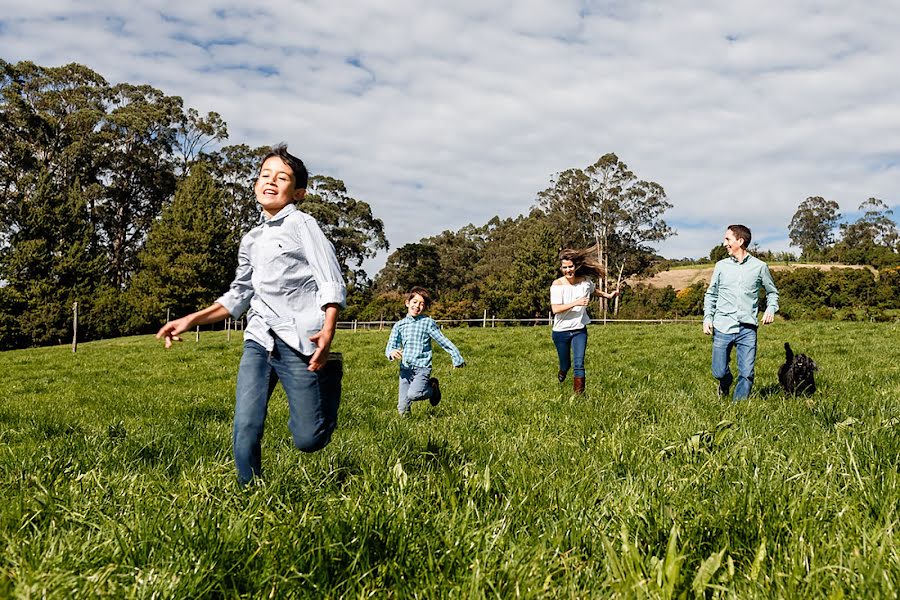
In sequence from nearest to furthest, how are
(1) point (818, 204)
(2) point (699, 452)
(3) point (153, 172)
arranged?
1. (2) point (699, 452)
2. (3) point (153, 172)
3. (1) point (818, 204)

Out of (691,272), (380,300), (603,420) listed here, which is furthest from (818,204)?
(603,420)

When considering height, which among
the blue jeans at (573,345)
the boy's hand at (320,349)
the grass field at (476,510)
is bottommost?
the grass field at (476,510)

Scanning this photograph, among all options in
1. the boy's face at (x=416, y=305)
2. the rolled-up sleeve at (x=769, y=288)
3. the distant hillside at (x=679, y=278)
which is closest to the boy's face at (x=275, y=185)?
the boy's face at (x=416, y=305)

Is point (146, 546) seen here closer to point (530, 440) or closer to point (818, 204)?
point (530, 440)

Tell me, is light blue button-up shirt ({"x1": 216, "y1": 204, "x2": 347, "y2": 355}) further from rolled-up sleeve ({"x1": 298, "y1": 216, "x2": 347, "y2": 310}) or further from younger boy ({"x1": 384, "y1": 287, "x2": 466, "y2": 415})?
younger boy ({"x1": 384, "y1": 287, "x2": 466, "y2": 415})

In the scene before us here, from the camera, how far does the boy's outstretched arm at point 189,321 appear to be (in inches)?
137

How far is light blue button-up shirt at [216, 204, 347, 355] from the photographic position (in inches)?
133

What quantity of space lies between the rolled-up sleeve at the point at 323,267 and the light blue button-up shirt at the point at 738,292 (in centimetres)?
543

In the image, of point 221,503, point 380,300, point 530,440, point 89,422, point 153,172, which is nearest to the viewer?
point 221,503

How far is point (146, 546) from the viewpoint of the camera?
2213mm

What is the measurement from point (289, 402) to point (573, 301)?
5.75 m

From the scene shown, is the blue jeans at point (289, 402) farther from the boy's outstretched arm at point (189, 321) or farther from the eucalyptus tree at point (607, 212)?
the eucalyptus tree at point (607, 212)

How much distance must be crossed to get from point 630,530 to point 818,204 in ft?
354

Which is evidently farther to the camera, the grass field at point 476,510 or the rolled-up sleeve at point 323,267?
the rolled-up sleeve at point 323,267
